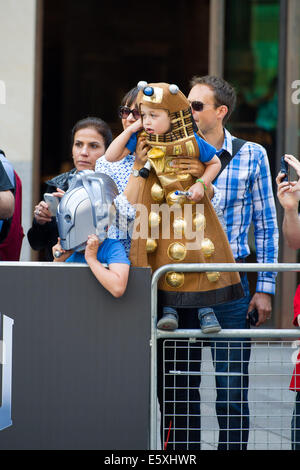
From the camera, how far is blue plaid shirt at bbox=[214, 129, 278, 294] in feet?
13.1

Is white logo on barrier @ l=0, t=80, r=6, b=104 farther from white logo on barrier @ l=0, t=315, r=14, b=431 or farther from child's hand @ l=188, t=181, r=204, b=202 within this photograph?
white logo on barrier @ l=0, t=315, r=14, b=431

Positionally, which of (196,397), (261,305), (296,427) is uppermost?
(261,305)

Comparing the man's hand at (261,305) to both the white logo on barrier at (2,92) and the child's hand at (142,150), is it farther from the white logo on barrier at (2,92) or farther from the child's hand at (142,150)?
the white logo on barrier at (2,92)

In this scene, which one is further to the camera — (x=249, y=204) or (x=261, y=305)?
(x=249, y=204)

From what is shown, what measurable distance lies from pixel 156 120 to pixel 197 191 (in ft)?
1.23

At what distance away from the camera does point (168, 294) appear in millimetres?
3492

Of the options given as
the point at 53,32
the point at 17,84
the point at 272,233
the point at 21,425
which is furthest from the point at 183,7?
the point at 21,425

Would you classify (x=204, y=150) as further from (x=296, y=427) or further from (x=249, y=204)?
(x=296, y=427)

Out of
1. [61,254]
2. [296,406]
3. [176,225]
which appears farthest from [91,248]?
[296,406]

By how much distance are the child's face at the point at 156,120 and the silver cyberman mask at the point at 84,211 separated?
1.06ft

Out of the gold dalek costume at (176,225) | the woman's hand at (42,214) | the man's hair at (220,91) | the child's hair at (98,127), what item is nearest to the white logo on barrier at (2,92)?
the child's hair at (98,127)

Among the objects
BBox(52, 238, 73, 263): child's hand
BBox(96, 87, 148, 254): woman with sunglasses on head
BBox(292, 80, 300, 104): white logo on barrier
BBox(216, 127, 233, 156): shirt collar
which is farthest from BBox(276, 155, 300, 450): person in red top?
BBox(292, 80, 300, 104): white logo on barrier

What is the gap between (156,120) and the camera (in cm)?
340

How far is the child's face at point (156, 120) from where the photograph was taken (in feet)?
11.1
